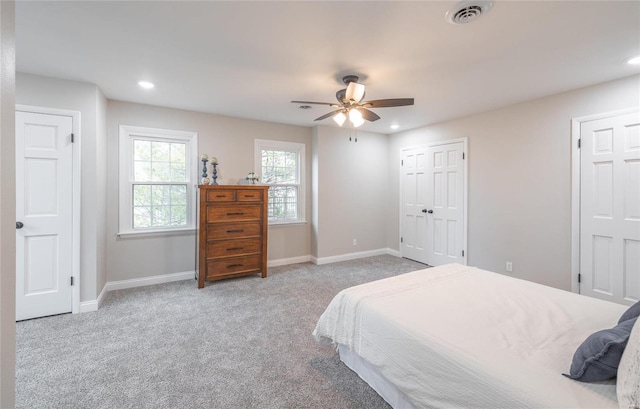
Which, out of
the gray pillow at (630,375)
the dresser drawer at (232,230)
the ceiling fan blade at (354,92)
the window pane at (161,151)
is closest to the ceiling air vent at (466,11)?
the ceiling fan blade at (354,92)

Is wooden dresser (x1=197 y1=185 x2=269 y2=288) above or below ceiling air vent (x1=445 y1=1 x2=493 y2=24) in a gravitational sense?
below

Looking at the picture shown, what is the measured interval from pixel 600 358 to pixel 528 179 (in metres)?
3.15

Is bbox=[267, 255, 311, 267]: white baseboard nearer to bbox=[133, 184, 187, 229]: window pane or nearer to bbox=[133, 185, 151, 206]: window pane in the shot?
bbox=[133, 184, 187, 229]: window pane

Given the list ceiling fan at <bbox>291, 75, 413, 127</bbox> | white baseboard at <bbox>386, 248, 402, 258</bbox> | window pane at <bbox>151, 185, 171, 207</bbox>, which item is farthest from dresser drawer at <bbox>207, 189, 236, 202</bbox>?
white baseboard at <bbox>386, 248, 402, 258</bbox>

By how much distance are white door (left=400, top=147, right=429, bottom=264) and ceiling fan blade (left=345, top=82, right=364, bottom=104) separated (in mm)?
2686

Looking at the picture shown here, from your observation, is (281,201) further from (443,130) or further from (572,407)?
(572,407)

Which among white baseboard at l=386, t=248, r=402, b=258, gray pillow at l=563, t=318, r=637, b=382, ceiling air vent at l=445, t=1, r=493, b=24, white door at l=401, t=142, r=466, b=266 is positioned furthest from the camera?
white baseboard at l=386, t=248, r=402, b=258

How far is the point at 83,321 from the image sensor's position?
108 inches

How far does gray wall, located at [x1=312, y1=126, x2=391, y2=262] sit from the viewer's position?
4898 mm

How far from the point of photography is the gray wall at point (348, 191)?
4898 millimetres

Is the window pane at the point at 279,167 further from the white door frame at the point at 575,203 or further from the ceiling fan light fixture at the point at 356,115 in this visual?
the white door frame at the point at 575,203

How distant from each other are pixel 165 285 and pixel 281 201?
2122mm

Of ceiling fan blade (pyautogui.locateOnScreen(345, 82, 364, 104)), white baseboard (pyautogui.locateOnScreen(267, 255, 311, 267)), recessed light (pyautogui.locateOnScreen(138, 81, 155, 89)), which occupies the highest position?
recessed light (pyautogui.locateOnScreen(138, 81, 155, 89))

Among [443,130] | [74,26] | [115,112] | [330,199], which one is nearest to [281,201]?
[330,199]
